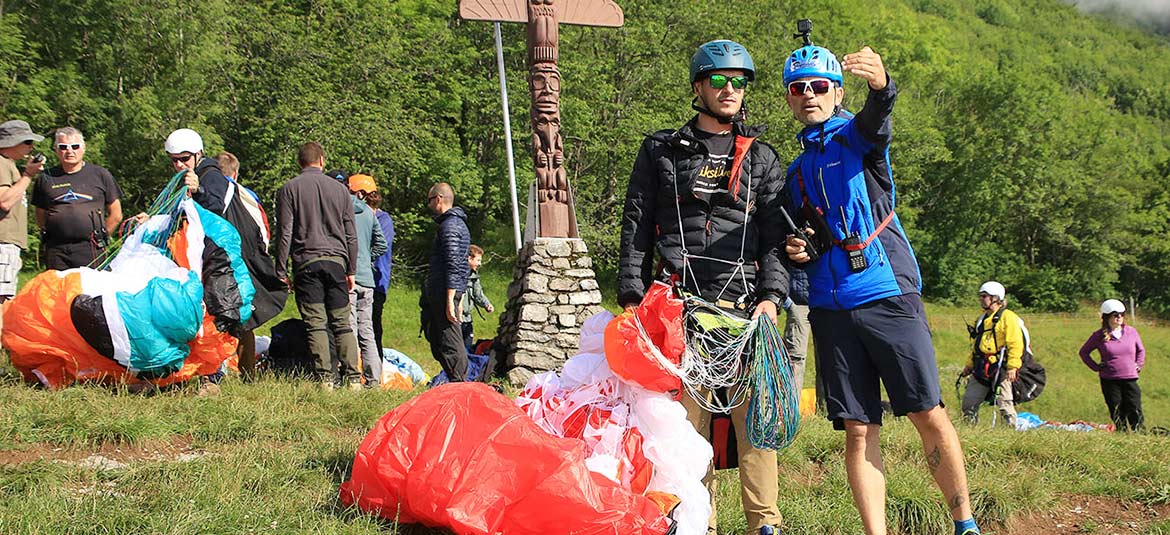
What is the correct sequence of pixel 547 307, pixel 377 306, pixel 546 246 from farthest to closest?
pixel 546 246 → pixel 547 307 → pixel 377 306

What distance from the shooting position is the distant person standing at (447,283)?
23.6ft

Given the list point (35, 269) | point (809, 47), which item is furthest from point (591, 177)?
point (809, 47)

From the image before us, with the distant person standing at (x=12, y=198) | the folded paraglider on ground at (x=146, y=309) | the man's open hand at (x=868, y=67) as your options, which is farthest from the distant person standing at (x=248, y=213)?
the man's open hand at (x=868, y=67)

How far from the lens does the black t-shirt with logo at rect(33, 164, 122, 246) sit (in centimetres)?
599

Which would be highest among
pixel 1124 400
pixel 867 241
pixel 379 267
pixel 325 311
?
pixel 867 241

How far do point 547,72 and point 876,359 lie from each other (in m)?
6.23

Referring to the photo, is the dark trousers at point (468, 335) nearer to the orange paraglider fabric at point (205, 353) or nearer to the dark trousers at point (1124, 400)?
the orange paraglider fabric at point (205, 353)

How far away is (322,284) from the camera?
6.27 m

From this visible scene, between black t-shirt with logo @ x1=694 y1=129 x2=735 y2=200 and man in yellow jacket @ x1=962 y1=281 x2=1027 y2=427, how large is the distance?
6.03 meters

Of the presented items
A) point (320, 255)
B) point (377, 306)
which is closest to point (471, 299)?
point (377, 306)

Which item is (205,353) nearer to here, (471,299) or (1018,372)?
(471,299)

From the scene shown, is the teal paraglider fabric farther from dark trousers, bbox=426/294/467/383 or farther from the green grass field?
dark trousers, bbox=426/294/467/383

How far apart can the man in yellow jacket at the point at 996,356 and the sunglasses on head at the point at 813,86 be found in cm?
604

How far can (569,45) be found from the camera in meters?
24.5
